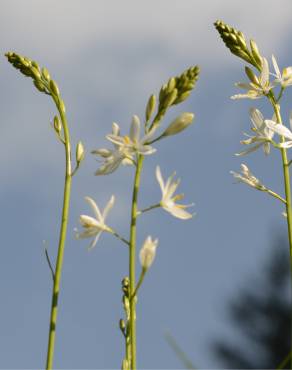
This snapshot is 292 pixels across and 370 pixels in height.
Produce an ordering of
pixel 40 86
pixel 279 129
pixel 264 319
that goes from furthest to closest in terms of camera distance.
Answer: pixel 264 319 → pixel 279 129 → pixel 40 86

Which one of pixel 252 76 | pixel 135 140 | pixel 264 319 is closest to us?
pixel 135 140

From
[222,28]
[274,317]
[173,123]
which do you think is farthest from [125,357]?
[274,317]

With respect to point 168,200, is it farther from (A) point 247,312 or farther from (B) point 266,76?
(A) point 247,312

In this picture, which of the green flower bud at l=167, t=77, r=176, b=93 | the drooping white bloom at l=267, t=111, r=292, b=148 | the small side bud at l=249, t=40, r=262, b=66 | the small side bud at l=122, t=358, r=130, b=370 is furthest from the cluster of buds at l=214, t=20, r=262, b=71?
the small side bud at l=122, t=358, r=130, b=370

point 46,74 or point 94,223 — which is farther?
point 46,74

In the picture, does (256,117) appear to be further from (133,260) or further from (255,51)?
(133,260)

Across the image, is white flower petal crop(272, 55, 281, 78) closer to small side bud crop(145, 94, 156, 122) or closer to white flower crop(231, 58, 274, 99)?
white flower crop(231, 58, 274, 99)

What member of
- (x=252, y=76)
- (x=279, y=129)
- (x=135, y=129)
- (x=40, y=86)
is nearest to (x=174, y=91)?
(x=135, y=129)
